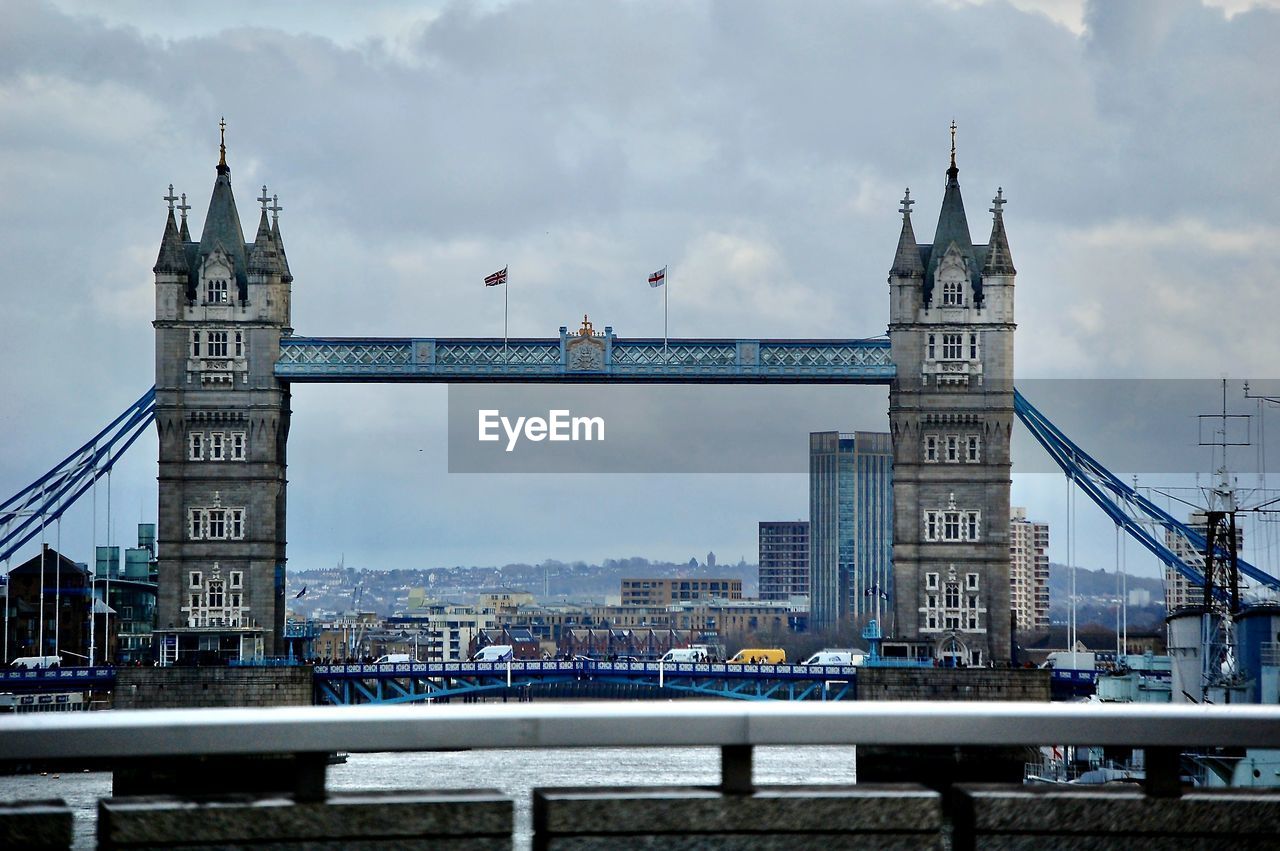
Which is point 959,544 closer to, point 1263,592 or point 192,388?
point 1263,592

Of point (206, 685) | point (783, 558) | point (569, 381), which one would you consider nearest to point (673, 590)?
point (783, 558)

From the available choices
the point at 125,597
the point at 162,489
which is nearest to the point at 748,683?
the point at 162,489

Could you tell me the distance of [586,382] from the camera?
4909cm

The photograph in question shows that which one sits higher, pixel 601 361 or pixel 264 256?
pixel 264 256

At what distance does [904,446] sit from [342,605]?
304 ft

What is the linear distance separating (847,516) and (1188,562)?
207ft

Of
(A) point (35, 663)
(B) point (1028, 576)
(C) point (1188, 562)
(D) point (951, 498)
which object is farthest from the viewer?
(B) point (1028, 576)

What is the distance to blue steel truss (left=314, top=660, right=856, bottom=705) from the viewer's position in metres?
47.4

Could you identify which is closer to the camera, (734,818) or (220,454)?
(734,818)

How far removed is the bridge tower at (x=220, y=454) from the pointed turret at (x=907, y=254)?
15.5 m

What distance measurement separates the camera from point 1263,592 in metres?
50.3

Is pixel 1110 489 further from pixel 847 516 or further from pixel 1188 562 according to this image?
pixel 847 516

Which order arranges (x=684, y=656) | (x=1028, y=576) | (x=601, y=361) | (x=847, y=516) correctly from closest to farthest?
(x=601, y=361) → (x=684, y=656) → (x=1028, y=576) → (x=847, y=516)

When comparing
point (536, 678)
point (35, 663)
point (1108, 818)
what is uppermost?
point (1108, 818)
